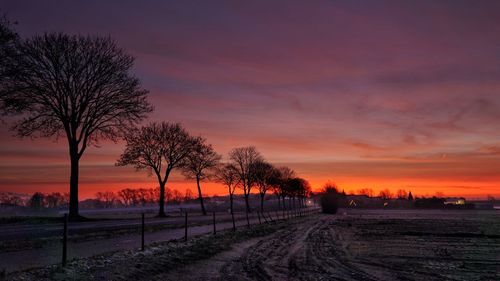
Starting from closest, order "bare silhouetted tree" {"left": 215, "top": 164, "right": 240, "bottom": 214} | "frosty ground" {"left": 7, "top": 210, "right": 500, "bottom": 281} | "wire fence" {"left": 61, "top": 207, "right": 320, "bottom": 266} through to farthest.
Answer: "frosty ground" {"left": 7, "top": 210, "right": 500, "bottom": 281} → "wire fence" {"left": 61, "top": 207, "right": 320, "bottom": 266} → "bare silhouetted tree" {"left": 215, "top": 164, "right": 240, "bottom": 214}

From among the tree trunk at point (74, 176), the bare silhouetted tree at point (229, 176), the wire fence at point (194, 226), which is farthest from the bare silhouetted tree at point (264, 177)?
the tree trunk at point (74, 176)

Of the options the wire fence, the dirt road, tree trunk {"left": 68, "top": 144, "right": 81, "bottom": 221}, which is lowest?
the dirt road

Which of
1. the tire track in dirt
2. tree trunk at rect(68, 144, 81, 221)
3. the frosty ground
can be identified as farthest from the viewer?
tree trunk at rect(68, 144, 81, 221)

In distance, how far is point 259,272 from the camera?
14.2m

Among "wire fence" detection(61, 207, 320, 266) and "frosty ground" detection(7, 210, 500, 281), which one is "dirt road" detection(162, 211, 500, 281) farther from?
"wire fence" detection(61, 207, 320, 266)

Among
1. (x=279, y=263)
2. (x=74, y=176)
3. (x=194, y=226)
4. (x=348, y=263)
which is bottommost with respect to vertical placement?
(x=348, y=263)

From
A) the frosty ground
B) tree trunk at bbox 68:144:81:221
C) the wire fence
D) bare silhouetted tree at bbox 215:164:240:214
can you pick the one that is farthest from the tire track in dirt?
bare silhouetted tree at bbox 215:164:240:214

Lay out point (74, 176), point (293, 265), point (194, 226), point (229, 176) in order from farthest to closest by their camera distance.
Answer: point (229, 176) → point (74, 176) → point (194, 226) → point (293, 265)

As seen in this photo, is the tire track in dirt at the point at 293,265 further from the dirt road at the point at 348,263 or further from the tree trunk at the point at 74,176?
the tree trunk at the point at 74,176

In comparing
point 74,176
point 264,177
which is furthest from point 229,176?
point 74,176

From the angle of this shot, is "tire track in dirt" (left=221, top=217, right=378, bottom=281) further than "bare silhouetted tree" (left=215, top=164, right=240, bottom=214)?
No

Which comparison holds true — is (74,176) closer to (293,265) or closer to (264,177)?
(293,265)

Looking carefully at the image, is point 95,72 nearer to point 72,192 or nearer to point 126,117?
point 126,117

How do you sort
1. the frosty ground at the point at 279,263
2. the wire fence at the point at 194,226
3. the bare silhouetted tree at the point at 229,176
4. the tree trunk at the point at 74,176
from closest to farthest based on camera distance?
the frosty ground at the point at 279,263 → the wire fence at the point at 194,226 → the tree trunk at the point at 74,176 → the bare silhouetted tree at the point at 229,176
